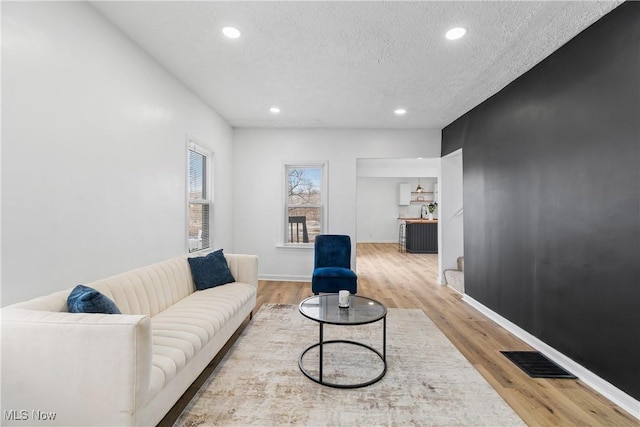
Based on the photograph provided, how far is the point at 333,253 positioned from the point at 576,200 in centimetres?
289

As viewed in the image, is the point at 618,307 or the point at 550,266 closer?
the point at 618,307

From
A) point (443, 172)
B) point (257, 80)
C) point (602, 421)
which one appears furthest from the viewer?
point (443, 172)

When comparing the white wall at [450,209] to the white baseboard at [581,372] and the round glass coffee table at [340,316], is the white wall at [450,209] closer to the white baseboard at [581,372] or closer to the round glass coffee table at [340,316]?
the white baseboard at [581,372]

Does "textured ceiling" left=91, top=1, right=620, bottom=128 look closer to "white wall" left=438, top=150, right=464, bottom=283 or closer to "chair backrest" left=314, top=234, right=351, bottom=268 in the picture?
"white wall" left=438, top=150, right=464, bottom=283

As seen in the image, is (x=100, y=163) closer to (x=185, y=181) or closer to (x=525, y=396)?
(x=185, y=181)

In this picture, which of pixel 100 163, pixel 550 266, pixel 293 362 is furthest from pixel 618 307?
pixel 100 163

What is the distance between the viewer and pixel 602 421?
71.7 inches

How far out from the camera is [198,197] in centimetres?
414

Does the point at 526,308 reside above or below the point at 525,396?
above

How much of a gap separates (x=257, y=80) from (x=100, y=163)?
1.81 m

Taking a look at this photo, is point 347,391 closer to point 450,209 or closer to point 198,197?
point 198,197

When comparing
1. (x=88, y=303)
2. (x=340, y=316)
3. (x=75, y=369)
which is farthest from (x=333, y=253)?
(x=75, y=369)

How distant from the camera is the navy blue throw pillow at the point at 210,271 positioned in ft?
9.95

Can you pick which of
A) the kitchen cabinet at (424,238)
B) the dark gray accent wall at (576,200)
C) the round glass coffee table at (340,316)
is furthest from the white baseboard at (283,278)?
the kitchen cabinet at (424,238)
